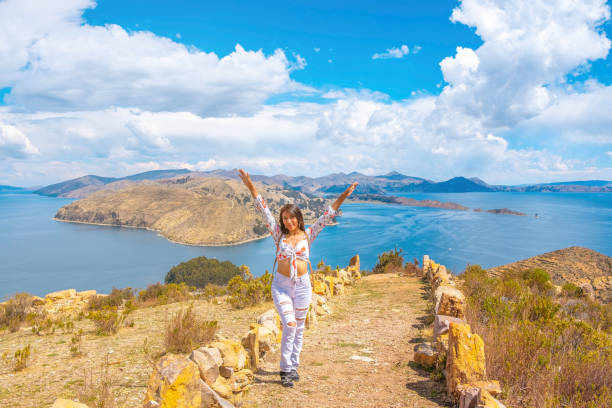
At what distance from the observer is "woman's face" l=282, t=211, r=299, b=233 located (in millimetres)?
3742

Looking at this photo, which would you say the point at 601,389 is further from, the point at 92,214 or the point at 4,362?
the point at 92,214

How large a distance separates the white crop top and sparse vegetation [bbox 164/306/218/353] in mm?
2388

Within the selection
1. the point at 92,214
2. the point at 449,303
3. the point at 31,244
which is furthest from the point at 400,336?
the point at 92,214

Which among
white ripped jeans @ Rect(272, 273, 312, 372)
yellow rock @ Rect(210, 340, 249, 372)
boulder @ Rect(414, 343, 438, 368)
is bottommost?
boulder @ Rect(414, 343, 438, 368)

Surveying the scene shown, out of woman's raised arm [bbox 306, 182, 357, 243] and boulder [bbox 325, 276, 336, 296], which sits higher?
woman's raised arm [bbox 306, 182, 357, 243]

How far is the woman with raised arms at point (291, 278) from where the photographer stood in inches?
145

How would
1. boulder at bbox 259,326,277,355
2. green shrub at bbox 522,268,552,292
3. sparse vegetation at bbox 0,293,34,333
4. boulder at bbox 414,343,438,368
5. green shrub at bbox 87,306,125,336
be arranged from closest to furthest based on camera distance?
1. boulder at bbox 414,343,438,368
2. boulder at bbox 259,326,277,355
3. green shrub at bbox 87,306,125,336
4. sparse vegetation at bbox 0,293,34,333
5. green shrub at bbox 522,268,552,292

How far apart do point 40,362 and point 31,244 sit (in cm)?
12485

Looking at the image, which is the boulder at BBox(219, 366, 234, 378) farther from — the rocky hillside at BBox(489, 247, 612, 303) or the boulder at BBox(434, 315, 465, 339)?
the rocky hillside at BBox(489, 247, 612, 303)

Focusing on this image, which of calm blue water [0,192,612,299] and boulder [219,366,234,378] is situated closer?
boulder [219,366,234,378]

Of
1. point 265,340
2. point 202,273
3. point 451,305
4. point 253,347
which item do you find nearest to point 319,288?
point 451,305

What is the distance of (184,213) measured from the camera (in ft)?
461

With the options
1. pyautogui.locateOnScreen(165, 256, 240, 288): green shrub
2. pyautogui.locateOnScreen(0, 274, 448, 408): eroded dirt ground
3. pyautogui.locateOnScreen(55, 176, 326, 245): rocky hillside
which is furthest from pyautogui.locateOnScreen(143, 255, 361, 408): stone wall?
pyautogui.locateOnScreen(55, 176, 326, 245): rocky hillside

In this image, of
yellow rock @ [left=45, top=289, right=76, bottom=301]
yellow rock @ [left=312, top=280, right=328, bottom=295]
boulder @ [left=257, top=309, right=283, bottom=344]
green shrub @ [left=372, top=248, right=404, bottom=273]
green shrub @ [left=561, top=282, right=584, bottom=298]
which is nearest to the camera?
boulder @ [left=257, top=309, right=283, bottom=344]
